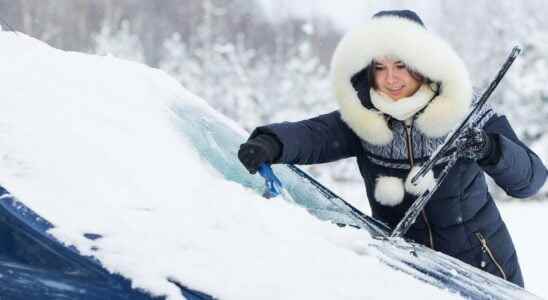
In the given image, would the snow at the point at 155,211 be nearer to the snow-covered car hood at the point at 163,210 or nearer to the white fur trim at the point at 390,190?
the snow-covered car hood at the point at 163,210

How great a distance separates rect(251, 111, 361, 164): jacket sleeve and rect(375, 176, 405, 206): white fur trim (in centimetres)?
24

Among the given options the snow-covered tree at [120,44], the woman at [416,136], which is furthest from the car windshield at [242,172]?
the snow-covered tree at [120,44]

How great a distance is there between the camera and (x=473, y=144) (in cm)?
241

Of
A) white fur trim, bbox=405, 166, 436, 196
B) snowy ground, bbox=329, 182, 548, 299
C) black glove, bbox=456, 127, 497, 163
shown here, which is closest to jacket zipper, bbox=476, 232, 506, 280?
white fur trim, bbox=405, 166, 436, 196

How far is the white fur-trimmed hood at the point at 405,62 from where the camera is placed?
8.72 ft

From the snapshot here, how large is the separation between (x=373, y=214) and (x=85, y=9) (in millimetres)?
52475

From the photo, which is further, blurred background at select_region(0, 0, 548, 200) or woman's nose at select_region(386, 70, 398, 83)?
blurred background at select_region(0, 0, 548, 200)

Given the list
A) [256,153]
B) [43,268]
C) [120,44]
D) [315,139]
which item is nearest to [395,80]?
[315,139]

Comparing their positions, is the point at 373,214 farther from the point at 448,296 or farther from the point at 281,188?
the point at 448,296

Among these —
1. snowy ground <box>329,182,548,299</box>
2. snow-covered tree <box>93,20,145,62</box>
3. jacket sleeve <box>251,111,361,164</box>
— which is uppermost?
snow-covered tree <box>93,20,145,62</box>

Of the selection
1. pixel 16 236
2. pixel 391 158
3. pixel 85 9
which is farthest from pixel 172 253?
pixel 85 9

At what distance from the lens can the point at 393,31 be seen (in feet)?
9.12

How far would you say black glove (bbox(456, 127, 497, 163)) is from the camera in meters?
2.41

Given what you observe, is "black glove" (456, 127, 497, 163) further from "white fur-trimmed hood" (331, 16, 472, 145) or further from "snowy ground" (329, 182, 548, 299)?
"snowy ground" (329, 182, 548, 299)
